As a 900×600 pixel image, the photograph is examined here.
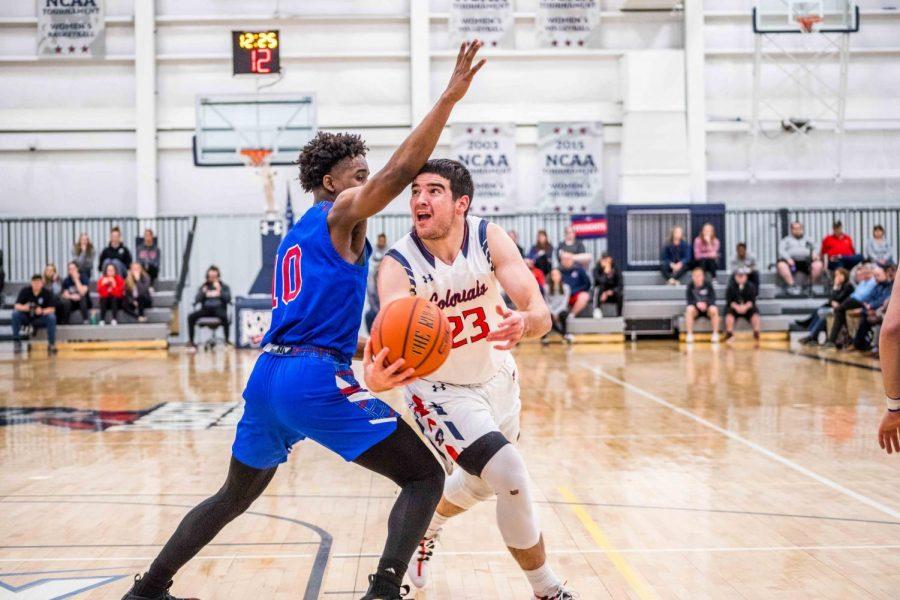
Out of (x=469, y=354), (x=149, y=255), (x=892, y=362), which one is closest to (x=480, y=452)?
(x=469, y=354)

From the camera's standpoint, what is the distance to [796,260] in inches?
816

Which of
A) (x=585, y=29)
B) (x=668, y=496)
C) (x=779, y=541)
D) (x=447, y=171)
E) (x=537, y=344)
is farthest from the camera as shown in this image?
(x=585, y=29)

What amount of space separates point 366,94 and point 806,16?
926 centimetres

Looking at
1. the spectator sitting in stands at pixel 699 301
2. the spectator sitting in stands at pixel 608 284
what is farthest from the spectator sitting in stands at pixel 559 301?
the spectator sitting in stands at pixel 699 301

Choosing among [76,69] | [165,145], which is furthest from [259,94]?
[76,69]

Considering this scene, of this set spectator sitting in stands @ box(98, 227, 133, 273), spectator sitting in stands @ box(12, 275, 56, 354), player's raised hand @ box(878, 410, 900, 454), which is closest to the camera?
player's raised hand @ box(878, 410, 900, 454)

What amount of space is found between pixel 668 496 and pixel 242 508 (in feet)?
10.5

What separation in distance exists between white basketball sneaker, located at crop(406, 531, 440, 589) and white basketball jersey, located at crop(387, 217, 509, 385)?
31.4 inches

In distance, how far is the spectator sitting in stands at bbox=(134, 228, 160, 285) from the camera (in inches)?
817

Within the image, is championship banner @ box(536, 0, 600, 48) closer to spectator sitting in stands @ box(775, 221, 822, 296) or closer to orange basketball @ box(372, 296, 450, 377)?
spectator sitting in stands @ box(775, 221, 822, 296)

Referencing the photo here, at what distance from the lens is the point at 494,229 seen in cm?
431

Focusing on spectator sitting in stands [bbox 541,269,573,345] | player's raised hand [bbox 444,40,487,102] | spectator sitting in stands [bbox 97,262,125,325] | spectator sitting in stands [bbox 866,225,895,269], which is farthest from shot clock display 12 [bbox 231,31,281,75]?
player's raised hand [bbox 444,40,487,102]

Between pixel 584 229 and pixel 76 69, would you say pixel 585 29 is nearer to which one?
pixel 584 229

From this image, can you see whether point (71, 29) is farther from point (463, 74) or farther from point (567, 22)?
point (463, 74)
